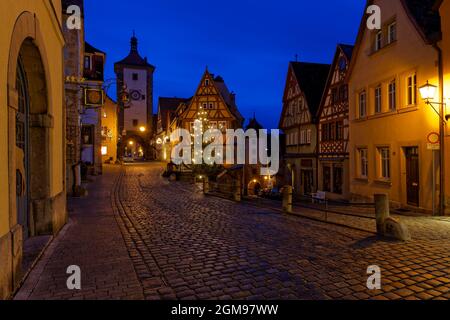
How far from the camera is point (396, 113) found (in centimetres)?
1391

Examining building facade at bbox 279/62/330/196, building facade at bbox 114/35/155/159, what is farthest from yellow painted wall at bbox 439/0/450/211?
building facade at bbox 114/35/155/159

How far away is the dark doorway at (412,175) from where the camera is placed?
42.1 ft

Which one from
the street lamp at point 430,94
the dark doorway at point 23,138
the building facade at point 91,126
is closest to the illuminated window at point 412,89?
the street lamp at point 430,94

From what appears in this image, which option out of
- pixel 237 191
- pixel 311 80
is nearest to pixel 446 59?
pixel 237 191

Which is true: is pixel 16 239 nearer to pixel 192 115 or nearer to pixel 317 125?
pixel 317 125

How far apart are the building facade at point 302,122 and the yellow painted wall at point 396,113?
6.48 meters

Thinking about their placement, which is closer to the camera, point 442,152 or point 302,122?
point 442,152

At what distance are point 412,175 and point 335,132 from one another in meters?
8.82

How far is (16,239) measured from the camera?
15.6 ft

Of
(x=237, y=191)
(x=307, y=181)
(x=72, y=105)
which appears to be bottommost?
(x=307, y=181)

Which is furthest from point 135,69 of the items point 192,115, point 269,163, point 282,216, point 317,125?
point 282,216

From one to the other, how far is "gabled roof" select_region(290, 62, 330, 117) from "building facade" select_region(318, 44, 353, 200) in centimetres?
183

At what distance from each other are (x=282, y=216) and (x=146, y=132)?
47.9 meters

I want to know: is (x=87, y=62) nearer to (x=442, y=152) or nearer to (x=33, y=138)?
(x=33, y=138)
